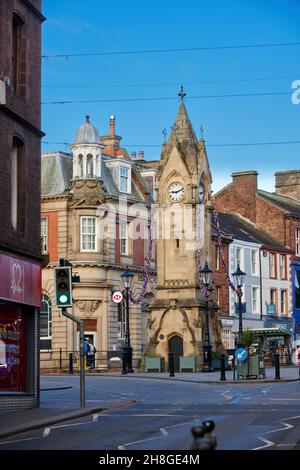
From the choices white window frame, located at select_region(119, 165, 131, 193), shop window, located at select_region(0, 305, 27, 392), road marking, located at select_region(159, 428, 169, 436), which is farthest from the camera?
A: white window frame, located at select_region(119, 165, 131, 193)

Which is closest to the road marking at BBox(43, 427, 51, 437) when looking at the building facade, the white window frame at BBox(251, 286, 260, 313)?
the building facade

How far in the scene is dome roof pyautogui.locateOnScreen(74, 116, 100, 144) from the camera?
64.5 m

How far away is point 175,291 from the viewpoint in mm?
55156

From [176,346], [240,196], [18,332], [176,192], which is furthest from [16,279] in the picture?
[240,196]

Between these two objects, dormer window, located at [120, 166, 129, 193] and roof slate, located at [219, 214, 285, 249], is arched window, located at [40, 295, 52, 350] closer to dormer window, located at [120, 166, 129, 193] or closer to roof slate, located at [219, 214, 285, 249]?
dormer window, located at [120, 166, 129, 193]

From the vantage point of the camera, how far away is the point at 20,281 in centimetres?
2600

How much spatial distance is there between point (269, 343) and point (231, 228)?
12.3 metres

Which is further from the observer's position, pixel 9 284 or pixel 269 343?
pixel 269 343

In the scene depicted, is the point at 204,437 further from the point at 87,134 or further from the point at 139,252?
the point at 139,252

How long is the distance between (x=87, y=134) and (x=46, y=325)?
1292cm

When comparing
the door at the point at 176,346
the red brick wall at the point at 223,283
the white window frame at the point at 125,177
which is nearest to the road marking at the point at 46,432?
the door at the point at 176,346
